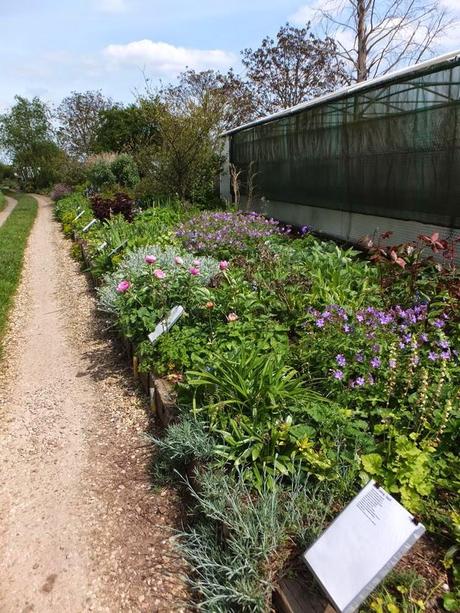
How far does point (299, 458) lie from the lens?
2182mm

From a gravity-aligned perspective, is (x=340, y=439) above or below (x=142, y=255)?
below

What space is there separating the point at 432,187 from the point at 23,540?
534 centimetres

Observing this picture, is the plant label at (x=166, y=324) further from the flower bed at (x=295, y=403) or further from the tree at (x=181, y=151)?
the tree at (x=181, y=151)

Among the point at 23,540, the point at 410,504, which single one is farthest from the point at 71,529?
the point at 410,504

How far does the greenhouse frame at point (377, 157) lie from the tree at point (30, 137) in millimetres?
40240

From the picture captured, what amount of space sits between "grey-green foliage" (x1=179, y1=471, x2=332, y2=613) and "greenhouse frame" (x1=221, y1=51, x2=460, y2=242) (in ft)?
13.7

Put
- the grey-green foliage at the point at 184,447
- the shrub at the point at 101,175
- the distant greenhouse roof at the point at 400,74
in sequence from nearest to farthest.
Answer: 1. the grey-green foliage at the point at 184,447
2. the distant greenhouse roof at the point at 400,74
3. the shrub at the point at 101,175

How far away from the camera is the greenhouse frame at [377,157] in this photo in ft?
16.8

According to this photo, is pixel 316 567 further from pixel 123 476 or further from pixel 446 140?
pixel 446 140

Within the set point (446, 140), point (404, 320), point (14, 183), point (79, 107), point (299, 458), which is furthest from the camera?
point (14, 183)

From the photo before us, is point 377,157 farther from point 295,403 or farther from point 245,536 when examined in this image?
point 245,536

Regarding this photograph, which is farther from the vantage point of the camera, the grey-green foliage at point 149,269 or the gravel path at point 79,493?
the grey-green foliage at point 149,269

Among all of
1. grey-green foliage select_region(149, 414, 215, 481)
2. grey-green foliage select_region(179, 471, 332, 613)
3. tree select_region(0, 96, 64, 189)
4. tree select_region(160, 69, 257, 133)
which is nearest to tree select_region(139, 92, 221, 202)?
tree select_region(160, 69, 257, 133)

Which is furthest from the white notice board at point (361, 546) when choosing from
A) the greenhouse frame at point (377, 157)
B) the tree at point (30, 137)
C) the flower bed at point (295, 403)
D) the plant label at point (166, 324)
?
the tree at point (30, 137)
